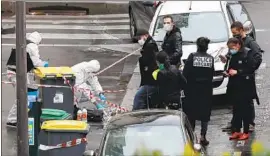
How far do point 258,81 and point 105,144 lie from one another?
291 inches

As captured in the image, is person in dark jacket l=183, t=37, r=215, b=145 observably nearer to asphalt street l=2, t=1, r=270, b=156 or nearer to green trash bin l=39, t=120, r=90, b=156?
asphalt street l=2, t=1, r=270, b=156

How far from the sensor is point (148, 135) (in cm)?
878

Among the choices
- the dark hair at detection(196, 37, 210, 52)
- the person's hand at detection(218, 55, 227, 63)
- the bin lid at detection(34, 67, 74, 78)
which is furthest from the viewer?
the person's hand at detection(218, 55, 227, 63)

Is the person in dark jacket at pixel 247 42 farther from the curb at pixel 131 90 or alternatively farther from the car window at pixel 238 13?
the car window at pixel 238 13

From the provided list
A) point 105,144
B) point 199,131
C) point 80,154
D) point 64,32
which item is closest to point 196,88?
point 199,131

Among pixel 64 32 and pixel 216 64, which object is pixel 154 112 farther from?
pixel 64 32

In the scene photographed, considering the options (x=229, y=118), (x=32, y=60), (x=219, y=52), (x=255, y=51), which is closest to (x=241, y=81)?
(x=255, y=51)

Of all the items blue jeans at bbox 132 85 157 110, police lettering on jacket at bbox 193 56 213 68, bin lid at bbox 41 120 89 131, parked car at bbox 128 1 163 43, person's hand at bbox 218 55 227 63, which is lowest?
bin lid at bbox 41 120 89 131

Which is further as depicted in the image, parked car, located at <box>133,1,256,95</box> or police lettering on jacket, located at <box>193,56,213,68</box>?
parked car, located at <box>133,1,256,95</box>

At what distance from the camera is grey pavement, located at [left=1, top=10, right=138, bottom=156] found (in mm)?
14266

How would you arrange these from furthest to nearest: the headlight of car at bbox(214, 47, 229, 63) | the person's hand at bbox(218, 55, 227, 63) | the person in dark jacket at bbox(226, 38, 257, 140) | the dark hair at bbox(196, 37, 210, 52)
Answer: the headlight of car at bbox(214, 47, 229, 63) → the person's hand at bbox(218, 55, 227, 63) → the person in dark jacket at bbox(226, 38, 257, 140) → the dark hair at bbox(196, 37, 210, 52)

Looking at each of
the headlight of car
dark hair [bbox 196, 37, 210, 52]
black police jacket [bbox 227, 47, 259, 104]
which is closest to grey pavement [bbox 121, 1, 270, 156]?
black police jacket [bbox 227, 47, 259, 104]

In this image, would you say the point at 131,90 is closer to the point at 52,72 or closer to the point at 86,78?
the point at 86,78

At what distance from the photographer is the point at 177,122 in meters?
9.05
